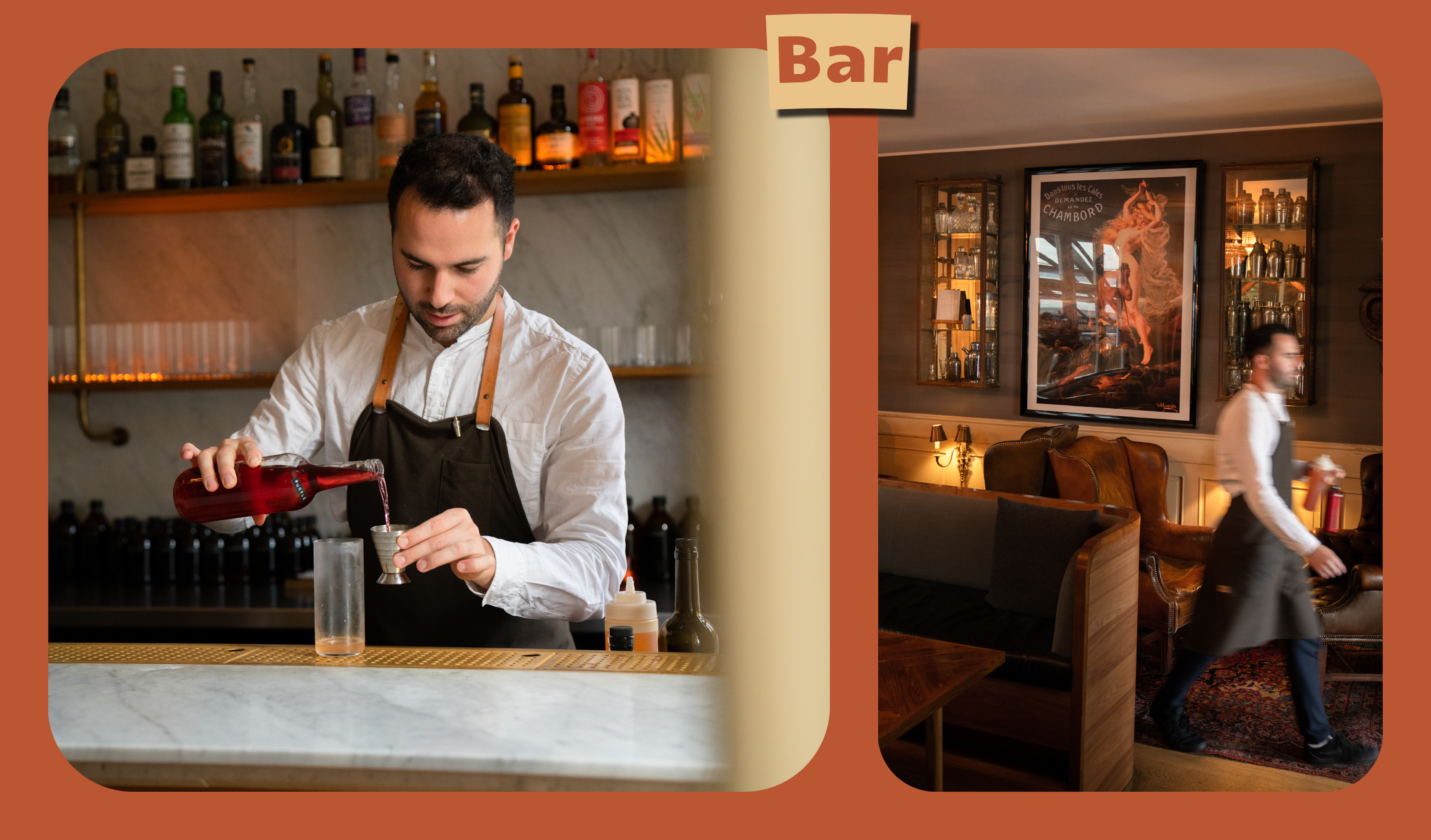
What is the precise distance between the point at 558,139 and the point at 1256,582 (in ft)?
4.45

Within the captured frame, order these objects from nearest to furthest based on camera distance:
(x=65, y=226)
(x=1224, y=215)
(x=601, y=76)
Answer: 1. (x=1224, y=215)
2. (x=601, y=76)
3. (x=65, y=226)

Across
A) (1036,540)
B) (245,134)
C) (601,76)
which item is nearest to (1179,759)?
(1036,540)

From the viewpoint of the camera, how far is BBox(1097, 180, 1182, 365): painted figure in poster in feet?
5.00

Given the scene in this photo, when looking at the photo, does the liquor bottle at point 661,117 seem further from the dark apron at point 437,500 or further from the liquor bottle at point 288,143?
the liquor bottle at point 288,143

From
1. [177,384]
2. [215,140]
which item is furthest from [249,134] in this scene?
[177,384]

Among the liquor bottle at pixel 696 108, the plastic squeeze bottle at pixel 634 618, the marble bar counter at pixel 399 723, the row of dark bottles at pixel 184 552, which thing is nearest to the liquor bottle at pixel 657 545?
the plastic squeeze bottle at pixel 634 618

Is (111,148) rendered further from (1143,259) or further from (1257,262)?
(1257,262)

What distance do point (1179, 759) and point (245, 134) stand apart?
2.08m

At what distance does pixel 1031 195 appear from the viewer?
1586 mm

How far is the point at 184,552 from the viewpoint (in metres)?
2.42

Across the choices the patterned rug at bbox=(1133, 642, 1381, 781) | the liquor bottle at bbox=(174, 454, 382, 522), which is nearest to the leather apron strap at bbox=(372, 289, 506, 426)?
the liquor bottle at bbox=(174, 454, 382, 522)

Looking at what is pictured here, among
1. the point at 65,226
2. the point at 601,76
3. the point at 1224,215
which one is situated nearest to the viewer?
the point at 1224,215

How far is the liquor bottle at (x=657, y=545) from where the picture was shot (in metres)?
1.70

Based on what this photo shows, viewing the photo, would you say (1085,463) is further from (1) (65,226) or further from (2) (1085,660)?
(1) (65,226)
